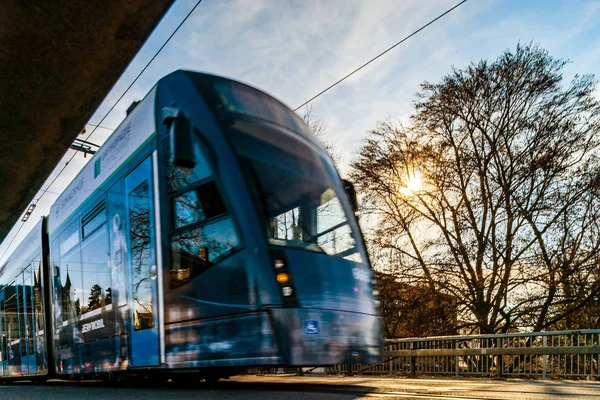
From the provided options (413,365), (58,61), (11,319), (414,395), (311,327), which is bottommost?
(413,365)

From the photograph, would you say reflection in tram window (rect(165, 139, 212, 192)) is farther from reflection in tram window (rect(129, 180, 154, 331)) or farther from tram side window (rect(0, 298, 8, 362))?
tram side window (rect(0, 298, 8, 362))

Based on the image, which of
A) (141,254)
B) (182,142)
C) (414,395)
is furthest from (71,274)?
(414,395)

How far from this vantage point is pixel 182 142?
5668mm

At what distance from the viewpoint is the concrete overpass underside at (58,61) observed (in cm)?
716

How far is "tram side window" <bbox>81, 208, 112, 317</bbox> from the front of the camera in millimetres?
7262

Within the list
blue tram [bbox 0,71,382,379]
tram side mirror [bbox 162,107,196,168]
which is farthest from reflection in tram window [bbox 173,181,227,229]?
tram side mirror [bbox 162,107,196,168]

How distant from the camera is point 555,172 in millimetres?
16375

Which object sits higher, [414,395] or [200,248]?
[200,248]

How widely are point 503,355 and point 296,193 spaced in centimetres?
595

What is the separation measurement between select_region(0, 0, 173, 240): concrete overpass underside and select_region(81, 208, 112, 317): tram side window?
2368 mm

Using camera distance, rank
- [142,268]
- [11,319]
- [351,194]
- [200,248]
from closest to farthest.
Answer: [200,248] < [142,268] < [351,194] < [11,319]

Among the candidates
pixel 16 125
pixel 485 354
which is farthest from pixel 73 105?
pixel 485 354

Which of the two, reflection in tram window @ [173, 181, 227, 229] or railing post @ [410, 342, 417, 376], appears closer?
reflection in tram window @ [173, 181, 227, 229]

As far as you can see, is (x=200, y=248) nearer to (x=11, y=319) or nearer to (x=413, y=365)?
(x=413, y=365)
